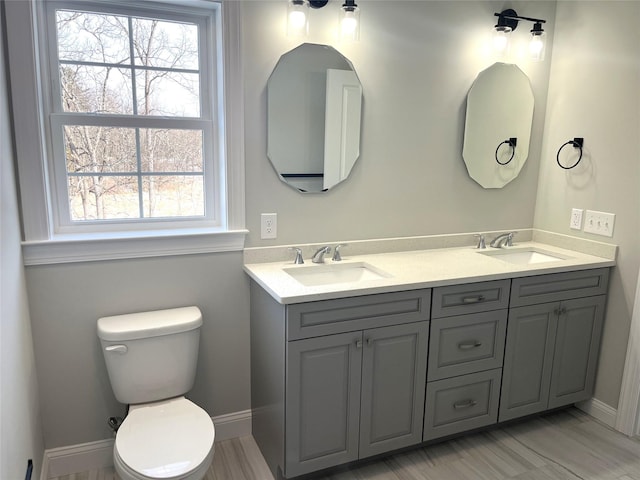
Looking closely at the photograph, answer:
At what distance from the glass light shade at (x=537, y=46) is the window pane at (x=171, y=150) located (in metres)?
1.85

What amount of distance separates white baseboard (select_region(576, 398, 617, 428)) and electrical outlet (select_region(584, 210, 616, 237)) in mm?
939

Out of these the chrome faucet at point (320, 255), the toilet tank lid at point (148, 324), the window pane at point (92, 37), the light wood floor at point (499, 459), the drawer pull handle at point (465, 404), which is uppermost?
the window pane at point (92, 37)

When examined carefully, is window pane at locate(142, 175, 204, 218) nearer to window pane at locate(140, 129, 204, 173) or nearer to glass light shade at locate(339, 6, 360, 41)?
window pane at locate(140, 129, 204, 173)

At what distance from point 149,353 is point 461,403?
1466mm

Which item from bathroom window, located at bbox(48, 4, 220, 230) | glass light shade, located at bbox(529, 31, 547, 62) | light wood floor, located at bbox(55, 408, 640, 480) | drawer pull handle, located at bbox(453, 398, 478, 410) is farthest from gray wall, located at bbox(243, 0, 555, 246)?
light wood floor, located at bbox(55, 408, 640, 480)

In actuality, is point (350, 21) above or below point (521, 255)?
above

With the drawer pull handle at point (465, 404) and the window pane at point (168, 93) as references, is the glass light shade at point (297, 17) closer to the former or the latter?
the window pane at point (168, 93)

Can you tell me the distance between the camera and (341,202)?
2.43 m

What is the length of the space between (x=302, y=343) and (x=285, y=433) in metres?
0.39

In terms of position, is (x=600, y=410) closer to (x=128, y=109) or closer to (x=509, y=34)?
(x=509, y=34)

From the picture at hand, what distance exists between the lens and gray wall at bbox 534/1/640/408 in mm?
2355

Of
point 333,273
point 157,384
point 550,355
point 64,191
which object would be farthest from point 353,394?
point 64,191

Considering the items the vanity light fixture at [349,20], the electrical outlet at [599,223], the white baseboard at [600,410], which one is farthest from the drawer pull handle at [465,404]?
the vanity light fixture at [349,20]

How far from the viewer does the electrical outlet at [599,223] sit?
2.49m
